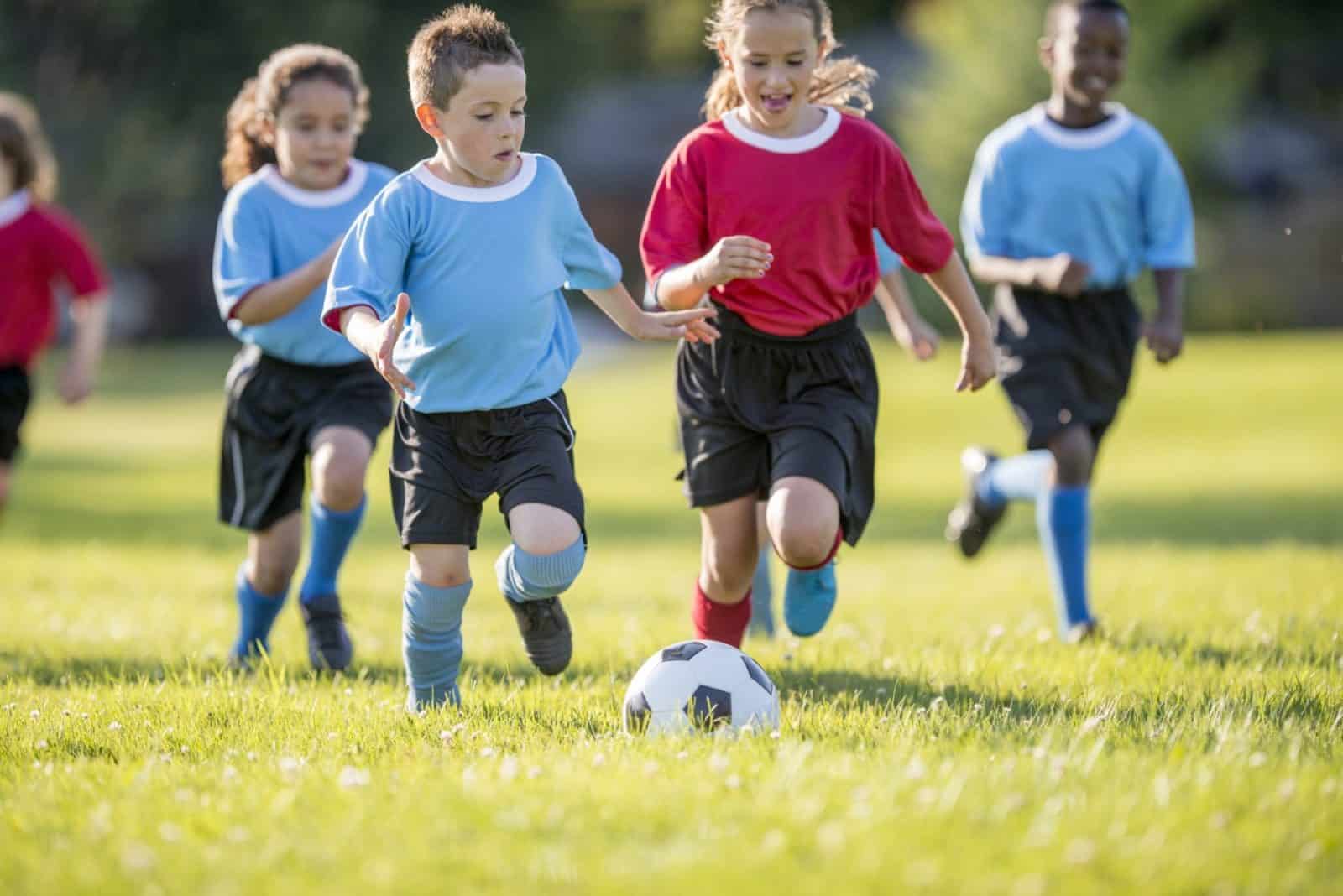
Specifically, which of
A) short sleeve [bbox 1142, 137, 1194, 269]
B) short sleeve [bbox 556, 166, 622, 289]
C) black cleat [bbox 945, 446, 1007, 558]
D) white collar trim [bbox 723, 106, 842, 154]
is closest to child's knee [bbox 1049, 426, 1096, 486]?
short sleeve [bbox 1142, 137, 1194, 269]

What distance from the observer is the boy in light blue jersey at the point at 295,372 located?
20.1 feet

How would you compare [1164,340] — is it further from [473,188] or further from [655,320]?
[473,188]

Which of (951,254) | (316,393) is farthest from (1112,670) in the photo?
(316,393)

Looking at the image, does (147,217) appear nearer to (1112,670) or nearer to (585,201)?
(585,201)

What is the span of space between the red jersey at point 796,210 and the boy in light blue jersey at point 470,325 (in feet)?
1.25

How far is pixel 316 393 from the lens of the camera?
6.31 m

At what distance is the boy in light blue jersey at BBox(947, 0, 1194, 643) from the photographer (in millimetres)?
6727

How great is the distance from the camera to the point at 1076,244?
6762 mm

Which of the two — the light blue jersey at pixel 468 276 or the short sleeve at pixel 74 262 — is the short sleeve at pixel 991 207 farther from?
the short sleeve at pixel 74 262

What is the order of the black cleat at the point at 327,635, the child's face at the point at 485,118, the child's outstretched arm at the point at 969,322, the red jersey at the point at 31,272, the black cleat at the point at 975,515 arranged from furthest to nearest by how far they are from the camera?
1. the black cleat at the point at 975,515
2. the red jersey at the point at 31,272
3. the black cleat at the point at 327,635
4. the child's outstretched arm at the point at 969,322
5. the child's face at the point at 485,118

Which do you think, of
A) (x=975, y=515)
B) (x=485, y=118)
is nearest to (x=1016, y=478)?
(x=975, y=515)

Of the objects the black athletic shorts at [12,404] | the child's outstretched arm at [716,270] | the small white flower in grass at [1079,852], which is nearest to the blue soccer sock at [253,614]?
the black athletic shorts at [12,404]

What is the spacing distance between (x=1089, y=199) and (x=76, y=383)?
181 inches

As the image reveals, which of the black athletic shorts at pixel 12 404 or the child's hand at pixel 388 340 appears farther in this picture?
the black athletic shorts at pixel 12 404
